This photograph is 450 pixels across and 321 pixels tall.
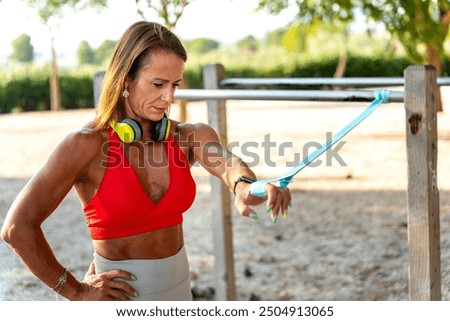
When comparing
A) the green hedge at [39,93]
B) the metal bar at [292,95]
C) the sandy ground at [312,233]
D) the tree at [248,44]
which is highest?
the tree at [248,44]

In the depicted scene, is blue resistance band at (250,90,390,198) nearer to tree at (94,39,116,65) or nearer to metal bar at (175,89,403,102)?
metal bar at (175,89,403,102)

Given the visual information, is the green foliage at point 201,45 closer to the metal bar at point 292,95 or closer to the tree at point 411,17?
the tree at point 411,17

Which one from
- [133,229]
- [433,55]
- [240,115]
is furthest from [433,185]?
[240,115]

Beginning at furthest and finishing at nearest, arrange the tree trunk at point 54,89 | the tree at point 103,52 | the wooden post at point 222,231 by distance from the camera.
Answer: the tree at point 103,52 → the tree trunk at point 54,89 → the wooden post at point 222,231

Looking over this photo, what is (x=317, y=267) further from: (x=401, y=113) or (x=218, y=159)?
(x=401, y=113)

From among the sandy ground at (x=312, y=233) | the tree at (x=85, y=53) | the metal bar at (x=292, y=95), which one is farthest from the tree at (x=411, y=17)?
A: the tree at (x=85, y=53)

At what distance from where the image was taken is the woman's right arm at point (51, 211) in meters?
1.73

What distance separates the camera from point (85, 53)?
21.4 m

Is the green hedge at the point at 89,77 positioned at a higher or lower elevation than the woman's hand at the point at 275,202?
higher

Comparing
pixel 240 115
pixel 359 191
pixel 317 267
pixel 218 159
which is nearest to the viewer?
pixel 218 159

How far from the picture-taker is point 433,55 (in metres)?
10.5

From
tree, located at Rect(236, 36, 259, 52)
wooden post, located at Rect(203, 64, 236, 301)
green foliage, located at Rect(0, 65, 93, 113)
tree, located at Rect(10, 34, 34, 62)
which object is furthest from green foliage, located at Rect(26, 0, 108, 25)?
wooden post, located at Rect(203, 64, 236, 301)

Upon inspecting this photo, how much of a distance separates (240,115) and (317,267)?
1162 cm

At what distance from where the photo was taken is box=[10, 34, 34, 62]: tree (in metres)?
16.3
